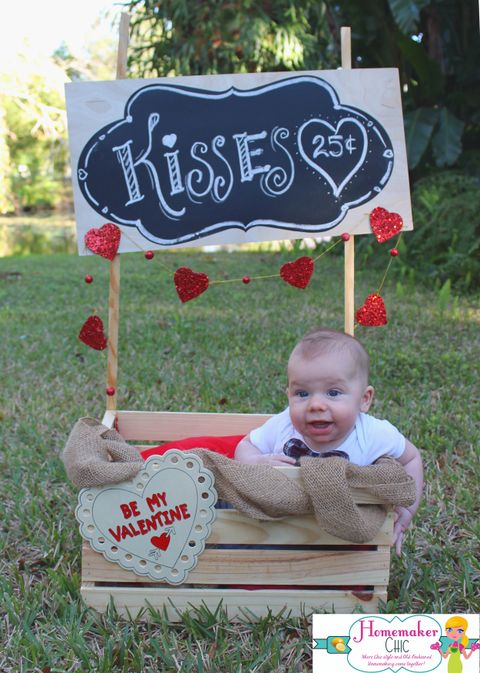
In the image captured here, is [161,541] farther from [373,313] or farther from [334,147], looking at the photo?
[334,147]

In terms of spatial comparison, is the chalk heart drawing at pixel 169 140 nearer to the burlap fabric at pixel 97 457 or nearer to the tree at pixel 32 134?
the burlap fabric at pixel 97 457

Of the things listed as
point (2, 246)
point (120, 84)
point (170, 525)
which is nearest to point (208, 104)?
point (120, 84)

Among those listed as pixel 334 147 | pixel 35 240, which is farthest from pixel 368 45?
pixel 35 240

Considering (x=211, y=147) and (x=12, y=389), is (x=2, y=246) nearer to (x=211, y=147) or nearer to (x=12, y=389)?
(x=12, y=389)

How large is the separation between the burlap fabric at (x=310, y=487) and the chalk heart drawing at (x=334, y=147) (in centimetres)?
100

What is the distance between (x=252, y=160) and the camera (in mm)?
2438

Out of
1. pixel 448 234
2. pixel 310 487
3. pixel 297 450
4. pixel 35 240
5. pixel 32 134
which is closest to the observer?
pixel 310 487

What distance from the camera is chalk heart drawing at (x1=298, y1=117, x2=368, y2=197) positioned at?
2.43m

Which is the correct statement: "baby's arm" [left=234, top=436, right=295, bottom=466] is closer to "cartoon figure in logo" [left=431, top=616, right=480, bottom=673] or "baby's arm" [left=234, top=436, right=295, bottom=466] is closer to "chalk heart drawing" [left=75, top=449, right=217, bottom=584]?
"chalk heart drawing" [left=75, top=449, right=217, bottom=584]

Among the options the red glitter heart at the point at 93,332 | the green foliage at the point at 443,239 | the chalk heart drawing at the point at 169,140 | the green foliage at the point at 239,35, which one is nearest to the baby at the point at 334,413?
the red glitter heart at the point at 93,332

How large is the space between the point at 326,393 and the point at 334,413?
0.20ft

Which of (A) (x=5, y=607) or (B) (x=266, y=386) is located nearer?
(A) (x=5, y=607)

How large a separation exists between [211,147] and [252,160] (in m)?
0.14

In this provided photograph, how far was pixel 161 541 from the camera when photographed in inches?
77.0
